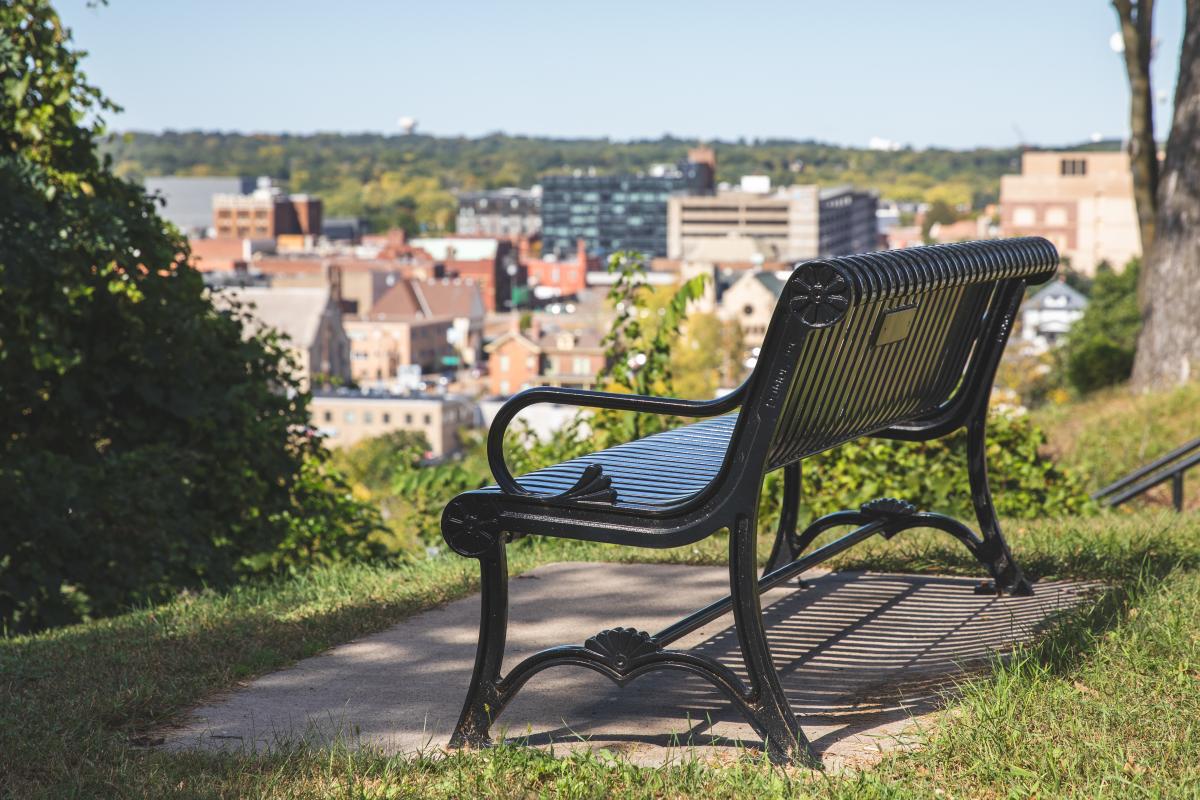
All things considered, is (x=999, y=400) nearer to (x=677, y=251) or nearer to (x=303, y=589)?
(x=303, y=589)

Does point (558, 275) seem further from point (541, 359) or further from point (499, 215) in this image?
point (541, 359)

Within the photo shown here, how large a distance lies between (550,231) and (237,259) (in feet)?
198

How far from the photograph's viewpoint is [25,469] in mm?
6020

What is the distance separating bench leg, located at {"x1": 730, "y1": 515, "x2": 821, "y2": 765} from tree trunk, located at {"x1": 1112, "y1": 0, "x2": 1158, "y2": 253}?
930cm

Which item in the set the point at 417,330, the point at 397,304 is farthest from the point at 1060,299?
the point at 397,304

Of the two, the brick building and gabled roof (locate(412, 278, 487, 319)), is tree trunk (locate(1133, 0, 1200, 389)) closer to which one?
gabled roof (locate(412, 278, 487, 319))

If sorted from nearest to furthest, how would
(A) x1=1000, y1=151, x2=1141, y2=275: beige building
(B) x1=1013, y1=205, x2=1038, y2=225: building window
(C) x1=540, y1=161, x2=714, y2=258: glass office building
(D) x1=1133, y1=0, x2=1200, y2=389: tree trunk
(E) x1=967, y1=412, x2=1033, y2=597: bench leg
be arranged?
(E) x1=967, y1=412, x2=1033, y2=597: bench leg → (D) x1=1133, y1=0, x2=1200, y2=389: tree trunk → (A) x1=1000, y1=151, x2=1141, y2=275: beige building → (B) x1=1013, y1=205, x2=1038, y2=225: building window → (C) x1=540, y1=161, x2=714, y2=258: glass office building

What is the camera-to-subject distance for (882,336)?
3.15m

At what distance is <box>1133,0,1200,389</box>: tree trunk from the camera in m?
10.0

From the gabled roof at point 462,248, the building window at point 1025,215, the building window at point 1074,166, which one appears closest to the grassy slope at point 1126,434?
the building window at point 1025,215

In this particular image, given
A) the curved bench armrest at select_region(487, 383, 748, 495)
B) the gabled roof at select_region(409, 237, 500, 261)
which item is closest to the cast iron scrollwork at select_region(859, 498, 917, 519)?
the curved bench armrest at select_region(487, 383, 748, 495)

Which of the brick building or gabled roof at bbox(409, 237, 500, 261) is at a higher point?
gabled roof at bbox(409, 237, 500, 261)

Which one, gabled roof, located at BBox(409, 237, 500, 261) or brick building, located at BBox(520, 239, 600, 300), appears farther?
gabled roof, located at BBox(409, 237, 500, 261)

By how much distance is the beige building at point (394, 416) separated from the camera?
75.3 metres
